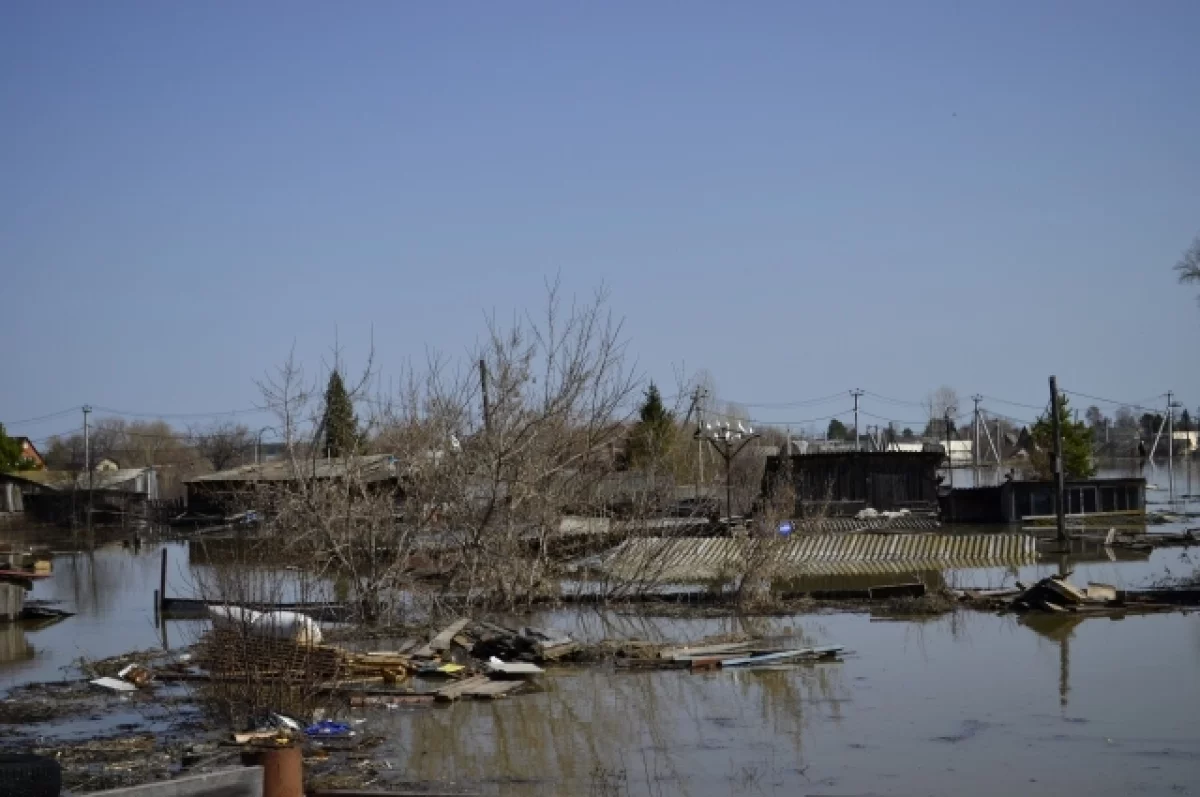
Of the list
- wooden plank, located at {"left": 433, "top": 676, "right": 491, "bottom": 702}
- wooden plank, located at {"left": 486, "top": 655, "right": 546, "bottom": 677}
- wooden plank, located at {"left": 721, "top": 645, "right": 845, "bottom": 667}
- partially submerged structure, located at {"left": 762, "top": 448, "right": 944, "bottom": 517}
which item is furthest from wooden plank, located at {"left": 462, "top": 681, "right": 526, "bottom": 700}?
partially submerged structure, located at {"left": 762, "top": 448, "right": 944, "bottom": 517}

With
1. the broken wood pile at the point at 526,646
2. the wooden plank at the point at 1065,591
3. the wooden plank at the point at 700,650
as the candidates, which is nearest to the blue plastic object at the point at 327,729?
the broken wood pile at the point at 526,646

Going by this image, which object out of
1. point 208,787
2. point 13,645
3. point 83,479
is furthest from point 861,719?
point 83,479

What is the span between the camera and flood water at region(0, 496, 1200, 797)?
41.9 ft

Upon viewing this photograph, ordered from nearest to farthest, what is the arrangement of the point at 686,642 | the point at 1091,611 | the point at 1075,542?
the point at 686,642 → the point at 1091,611 → the point at 1075,542

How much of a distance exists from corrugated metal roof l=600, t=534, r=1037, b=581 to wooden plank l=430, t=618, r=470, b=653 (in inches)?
265

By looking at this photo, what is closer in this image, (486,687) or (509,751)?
(509,751)

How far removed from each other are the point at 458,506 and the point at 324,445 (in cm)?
428

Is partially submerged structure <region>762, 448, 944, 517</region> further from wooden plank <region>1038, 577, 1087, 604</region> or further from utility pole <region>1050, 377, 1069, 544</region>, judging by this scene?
wooden plank <region>1038, 577, 1087, 604</region>

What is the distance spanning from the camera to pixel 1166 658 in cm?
1939

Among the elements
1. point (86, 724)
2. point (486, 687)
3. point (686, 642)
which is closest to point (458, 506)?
point (686, 642)

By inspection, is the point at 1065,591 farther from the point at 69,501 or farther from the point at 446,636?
the point at 69,501

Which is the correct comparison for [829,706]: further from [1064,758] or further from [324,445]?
[324,445]

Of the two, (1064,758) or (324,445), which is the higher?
(324,445)

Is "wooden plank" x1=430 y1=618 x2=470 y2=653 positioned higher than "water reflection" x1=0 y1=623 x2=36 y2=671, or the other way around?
"wooden plank" x1=430 y1=618 x2=470 y2=653
